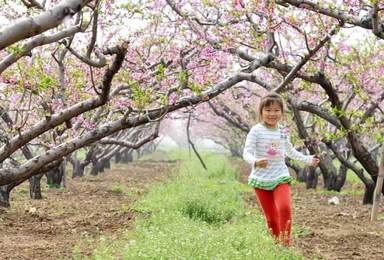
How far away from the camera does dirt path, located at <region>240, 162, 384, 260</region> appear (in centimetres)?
752

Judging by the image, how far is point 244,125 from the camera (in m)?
20.6

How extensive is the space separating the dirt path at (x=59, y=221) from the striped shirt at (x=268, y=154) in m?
2.11

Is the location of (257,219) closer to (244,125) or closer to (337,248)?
(337,248)

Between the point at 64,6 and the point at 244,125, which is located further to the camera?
the point at 244,125

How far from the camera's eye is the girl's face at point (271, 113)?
277 inches

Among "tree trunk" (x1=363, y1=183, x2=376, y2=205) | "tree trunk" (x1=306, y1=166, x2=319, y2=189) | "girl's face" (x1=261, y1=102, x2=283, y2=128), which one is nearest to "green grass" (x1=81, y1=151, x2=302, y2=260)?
"girl's face" (x1=261, y1=102, x2=283, y2=128)

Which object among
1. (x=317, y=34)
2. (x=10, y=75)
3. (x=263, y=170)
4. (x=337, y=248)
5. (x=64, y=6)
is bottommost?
(x=337, y=248)

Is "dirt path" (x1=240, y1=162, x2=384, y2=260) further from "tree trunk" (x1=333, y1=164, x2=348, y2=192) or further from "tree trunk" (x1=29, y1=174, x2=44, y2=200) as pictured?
"tree trunk" (x1=29, y1=174, x2=44, y2=200)

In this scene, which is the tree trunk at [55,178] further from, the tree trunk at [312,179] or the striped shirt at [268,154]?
the striped shirt at [268,154]

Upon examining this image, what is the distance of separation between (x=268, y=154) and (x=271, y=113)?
0.45m

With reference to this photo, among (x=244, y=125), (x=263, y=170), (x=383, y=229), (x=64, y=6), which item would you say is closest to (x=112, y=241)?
(x=263, y=170)

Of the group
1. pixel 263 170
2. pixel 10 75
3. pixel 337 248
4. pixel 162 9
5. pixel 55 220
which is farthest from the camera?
pixel 162 9

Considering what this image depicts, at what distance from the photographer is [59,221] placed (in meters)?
10.3

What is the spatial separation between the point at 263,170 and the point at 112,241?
2.15m
